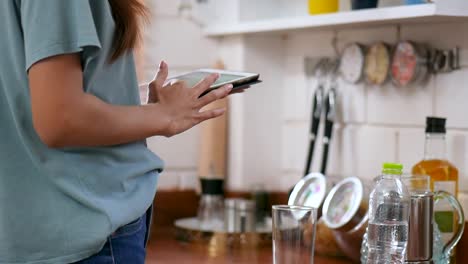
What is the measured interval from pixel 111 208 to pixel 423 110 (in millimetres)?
908

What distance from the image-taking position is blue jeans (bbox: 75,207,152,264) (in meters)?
1.06

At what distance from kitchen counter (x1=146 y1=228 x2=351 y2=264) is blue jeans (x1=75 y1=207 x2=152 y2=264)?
65 centimetres

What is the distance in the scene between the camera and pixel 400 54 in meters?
1.76

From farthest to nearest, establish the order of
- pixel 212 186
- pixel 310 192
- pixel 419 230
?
1. pixel 212 186
2. pixel 310 192
3. pixel 419 230

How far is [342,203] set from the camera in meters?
1.74

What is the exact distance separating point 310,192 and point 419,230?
0.41 meters

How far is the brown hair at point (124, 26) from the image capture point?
1.05m

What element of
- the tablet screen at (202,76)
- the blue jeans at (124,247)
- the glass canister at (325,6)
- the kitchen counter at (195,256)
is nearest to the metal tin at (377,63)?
the glass canister at (325,6)

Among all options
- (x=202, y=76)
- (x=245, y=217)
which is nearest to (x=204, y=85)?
(x=202, y=76)

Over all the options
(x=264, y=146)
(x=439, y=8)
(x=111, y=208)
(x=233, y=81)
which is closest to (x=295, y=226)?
(x=233, y=81)

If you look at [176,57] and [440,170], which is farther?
[176,57]

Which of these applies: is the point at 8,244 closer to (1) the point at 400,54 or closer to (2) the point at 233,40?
(1) the point at 400,54

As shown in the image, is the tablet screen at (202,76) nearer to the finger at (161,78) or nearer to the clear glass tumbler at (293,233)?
the finger at (161,78)

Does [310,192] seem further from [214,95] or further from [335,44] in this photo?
[214,95]
